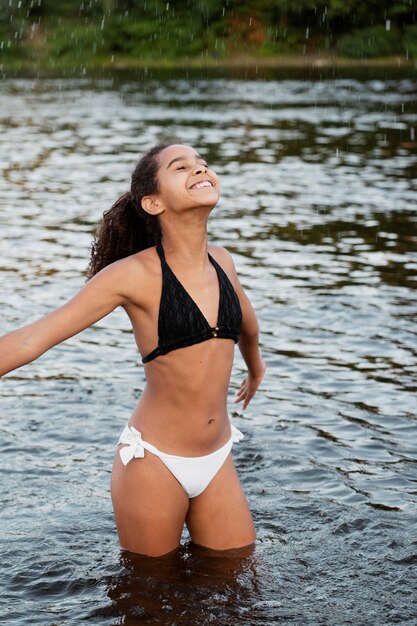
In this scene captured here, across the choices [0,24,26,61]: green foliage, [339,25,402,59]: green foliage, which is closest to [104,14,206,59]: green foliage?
[0,24,26,61]: green foliage

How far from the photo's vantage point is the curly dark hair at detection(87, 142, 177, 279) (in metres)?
5.40

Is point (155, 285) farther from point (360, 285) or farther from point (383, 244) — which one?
point (383, 244)

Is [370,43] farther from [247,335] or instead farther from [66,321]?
[66,321]

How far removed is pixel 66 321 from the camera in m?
4.95

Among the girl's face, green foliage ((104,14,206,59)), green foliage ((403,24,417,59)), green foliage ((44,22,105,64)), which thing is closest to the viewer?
the girl's face

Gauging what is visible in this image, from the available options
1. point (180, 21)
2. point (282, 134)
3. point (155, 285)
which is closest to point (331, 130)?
point (282, 134)

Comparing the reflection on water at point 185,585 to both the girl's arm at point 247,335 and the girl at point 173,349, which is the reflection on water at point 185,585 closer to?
the girl at point 173,349

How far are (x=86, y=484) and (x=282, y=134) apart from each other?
60.8 ft

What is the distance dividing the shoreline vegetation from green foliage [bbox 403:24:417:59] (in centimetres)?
4

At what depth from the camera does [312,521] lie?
6641 mm

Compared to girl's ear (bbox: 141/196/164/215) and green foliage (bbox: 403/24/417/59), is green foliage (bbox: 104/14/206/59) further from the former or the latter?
girl's ear (bbox: 141/196/164/215)

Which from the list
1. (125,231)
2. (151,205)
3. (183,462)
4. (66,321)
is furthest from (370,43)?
(66,321)

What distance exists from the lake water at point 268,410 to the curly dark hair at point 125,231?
1.43 meters

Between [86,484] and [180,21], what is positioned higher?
[180,21]
